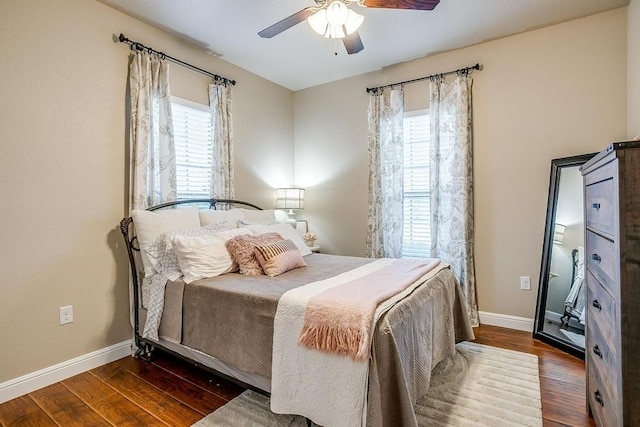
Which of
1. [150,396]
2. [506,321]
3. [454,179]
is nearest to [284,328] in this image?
[150,396]

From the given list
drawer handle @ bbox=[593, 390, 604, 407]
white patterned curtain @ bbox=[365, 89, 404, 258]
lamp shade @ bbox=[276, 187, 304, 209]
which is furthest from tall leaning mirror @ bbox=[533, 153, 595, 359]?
lamp shade @ bbox=[276, 187, 304, 209]

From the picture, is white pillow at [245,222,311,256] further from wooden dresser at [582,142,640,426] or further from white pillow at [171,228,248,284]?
wooden dresser at [582,142,640,426]

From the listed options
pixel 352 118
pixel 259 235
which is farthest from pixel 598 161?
pixel 352 118

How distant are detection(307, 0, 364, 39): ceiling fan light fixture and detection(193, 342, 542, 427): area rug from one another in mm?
2407

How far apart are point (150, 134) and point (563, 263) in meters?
3.76

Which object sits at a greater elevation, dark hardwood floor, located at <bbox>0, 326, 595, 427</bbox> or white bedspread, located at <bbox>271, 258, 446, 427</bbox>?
Answer: white bedspread, located at <bbox>271, 258, 446, 427</bbox>

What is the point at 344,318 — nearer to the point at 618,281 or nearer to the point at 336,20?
the point at 618,281

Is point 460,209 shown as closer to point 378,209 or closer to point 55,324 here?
point 378,209

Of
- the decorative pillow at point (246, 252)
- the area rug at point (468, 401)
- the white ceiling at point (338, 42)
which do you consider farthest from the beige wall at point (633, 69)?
the decorative pillow at point (246, 252)

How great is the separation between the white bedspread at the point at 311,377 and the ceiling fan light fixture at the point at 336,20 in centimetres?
169

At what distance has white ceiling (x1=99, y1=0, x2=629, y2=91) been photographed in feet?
8.54

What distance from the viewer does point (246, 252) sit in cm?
243

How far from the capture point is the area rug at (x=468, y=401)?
5.90ft

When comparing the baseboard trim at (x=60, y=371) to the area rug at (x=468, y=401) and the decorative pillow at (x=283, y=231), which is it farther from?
the decorative pillow at (x=283, y=231)
